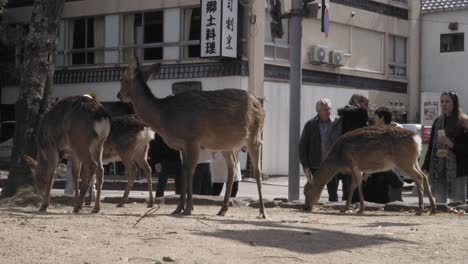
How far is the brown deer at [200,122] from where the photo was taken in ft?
36.2

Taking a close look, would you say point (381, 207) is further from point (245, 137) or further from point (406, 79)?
point (406, 79)

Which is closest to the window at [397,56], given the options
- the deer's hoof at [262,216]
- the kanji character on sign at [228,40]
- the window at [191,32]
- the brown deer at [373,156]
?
the window at [191,32]

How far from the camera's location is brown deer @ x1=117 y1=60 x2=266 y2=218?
11.0 metres

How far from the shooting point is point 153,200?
1347cm

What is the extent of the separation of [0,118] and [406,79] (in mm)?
19060

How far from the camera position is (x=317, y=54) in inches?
1307

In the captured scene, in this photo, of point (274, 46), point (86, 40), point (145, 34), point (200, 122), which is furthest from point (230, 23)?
point (200, 122)

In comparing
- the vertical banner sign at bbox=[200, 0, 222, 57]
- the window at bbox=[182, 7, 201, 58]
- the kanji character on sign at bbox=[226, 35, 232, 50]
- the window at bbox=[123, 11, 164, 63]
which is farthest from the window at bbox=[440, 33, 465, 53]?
the vertical banner sign at bbox=[200, 0, 222, 57]

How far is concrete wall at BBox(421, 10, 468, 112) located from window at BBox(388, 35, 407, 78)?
1115 millimetres

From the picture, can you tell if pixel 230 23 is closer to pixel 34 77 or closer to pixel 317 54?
pixel 317 54

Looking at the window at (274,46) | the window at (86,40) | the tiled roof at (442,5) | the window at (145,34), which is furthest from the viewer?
the tiled roof at (442,5)

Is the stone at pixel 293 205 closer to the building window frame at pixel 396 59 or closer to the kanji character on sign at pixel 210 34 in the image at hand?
the kanji character on sign at pixel 210 34

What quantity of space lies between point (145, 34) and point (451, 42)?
14824 millimetres

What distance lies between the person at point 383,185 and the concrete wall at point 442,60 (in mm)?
25821
